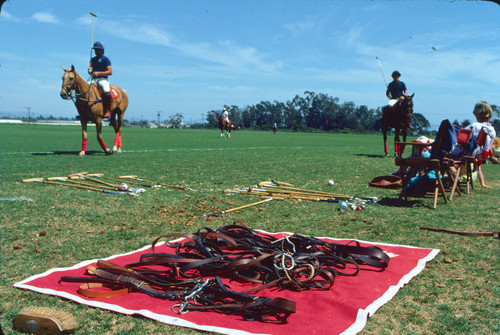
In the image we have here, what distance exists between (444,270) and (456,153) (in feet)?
18.0

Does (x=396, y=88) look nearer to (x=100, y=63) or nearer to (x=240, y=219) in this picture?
(x=100, y=63)

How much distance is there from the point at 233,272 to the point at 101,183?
5.83 metres

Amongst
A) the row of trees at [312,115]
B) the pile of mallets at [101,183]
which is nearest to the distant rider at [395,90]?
the pile of mallets at [101,183]

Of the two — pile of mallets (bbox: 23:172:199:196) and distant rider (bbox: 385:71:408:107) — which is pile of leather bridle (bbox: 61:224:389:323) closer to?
pile of mallets (bbox: 23:172:199:196)

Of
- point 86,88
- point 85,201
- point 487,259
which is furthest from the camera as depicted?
point 86,88

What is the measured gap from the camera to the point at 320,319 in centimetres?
273

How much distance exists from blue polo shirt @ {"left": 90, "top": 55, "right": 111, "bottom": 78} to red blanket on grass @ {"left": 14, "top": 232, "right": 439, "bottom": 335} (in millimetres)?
11697

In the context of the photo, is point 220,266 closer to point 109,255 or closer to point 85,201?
point 109,255

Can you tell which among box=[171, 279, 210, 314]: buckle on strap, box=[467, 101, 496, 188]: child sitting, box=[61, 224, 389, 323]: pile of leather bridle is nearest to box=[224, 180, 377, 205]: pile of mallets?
box=[61, 224, 389, 323]: pile of leather bridle

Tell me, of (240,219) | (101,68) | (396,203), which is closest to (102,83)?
(101,68)

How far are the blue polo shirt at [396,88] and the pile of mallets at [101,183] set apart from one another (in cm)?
1115

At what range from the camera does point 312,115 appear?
13675cm

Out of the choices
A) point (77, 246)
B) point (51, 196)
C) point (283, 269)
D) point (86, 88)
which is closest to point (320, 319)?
point (283, 269)

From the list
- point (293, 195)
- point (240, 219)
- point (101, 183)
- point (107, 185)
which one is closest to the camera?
point (240, 219)
